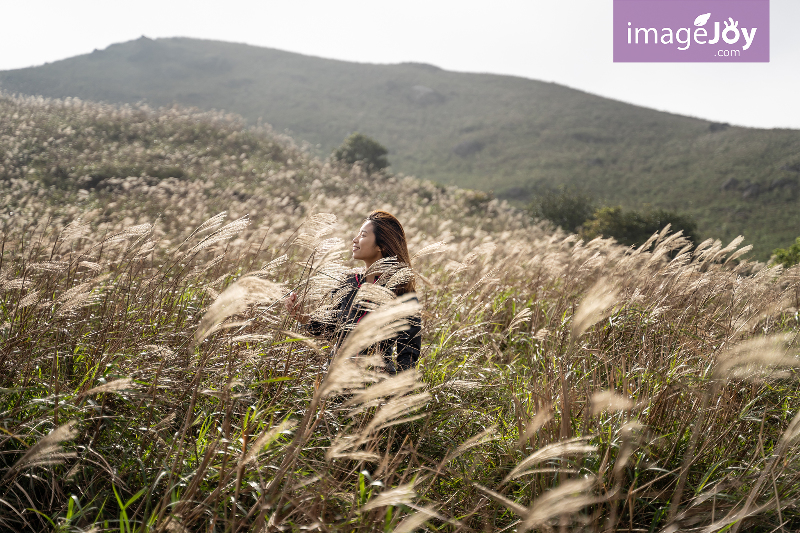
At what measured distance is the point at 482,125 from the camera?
1950 inches

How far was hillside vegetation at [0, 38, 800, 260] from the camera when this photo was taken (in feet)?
96.8

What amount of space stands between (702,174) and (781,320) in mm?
35655

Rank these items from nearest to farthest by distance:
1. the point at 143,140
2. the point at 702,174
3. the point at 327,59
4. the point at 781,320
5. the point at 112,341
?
1. the point at 112,341
2. the point at 781,320
3. the point at 143,140
4. the point at 702,174
5. the point at 327,59

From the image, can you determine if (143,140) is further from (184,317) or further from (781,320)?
(781,320)

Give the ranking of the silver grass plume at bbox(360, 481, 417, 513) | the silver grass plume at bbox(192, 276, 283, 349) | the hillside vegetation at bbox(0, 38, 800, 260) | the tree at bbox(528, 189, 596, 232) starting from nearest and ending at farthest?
the silver grass plume at bbox(360, 481, 417, 513) → the silver grass plume at bbox(192, 276, 283, 349) → the tree at bbox(528, 189, 596, 232) → the hillside vegetation at bbox(0, 38, 800, 260)

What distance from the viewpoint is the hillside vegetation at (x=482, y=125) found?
2952 centimetres

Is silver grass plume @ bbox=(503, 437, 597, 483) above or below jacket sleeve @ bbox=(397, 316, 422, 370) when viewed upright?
above

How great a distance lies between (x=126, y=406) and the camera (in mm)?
2006

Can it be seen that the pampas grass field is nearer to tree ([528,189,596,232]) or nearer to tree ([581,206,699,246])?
tree ([581,206,699,246])

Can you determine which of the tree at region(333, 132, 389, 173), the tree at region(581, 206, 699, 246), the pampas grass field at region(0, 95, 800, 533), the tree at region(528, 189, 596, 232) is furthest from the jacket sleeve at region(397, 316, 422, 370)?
the tree at region(333, 132, 389, 173)

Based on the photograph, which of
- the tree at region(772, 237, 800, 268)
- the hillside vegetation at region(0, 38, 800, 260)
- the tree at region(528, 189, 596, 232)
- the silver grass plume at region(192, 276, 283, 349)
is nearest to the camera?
the silver grass plume at region(192, 276, 283, 349)

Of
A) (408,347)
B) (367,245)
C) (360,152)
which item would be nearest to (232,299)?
(408,347)

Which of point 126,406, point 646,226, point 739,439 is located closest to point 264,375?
point 126,406

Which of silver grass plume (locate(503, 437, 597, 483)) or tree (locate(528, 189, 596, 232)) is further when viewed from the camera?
tree (locate(528, 189, 596, 232))
